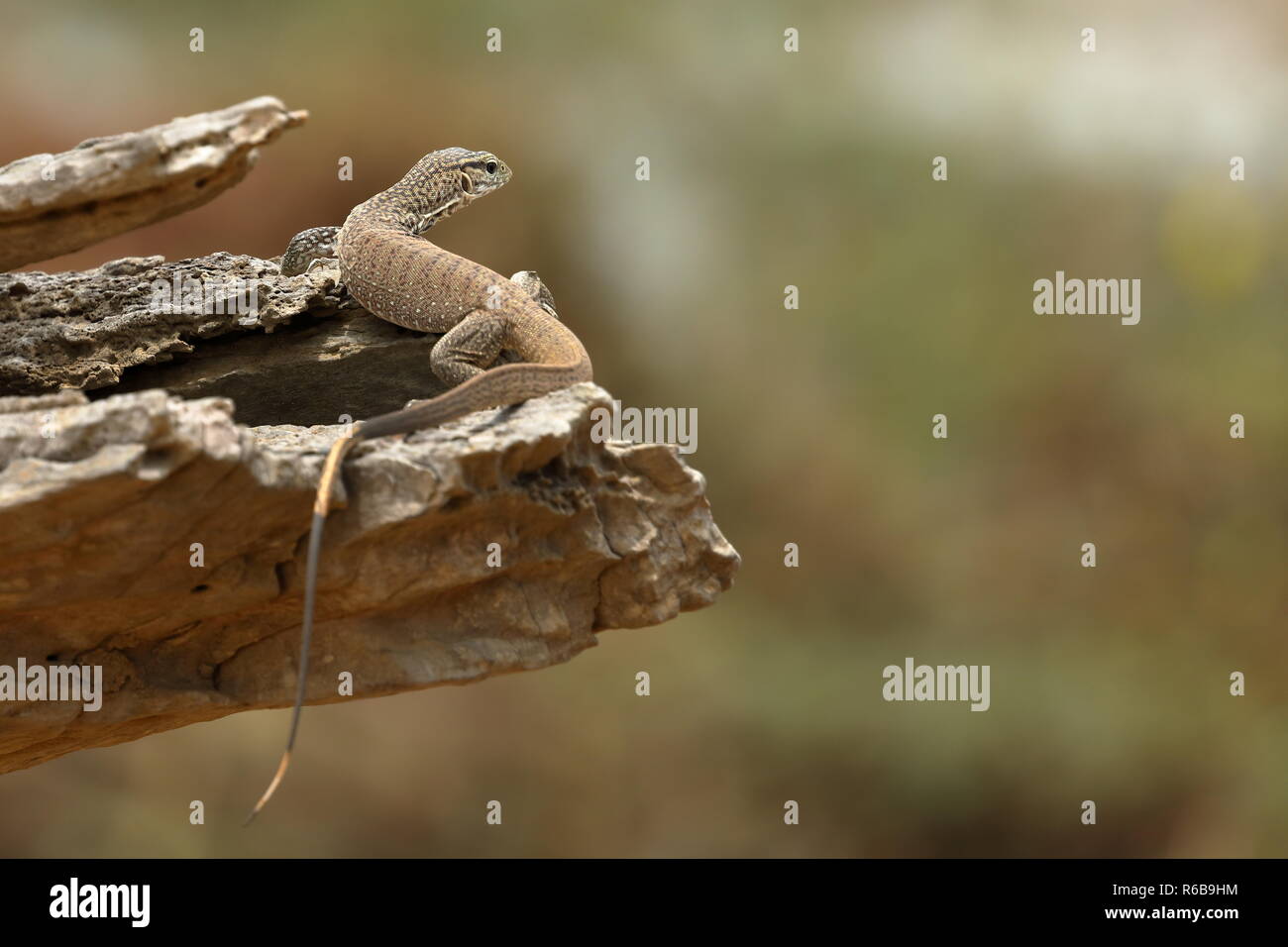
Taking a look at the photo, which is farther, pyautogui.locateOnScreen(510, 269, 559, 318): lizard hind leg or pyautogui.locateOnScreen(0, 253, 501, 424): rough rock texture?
pyautogui.locateOnScreen(510, 269, 559, 318): lizard hind leg

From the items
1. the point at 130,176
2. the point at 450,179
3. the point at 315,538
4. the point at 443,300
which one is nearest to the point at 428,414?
the point at 315,538

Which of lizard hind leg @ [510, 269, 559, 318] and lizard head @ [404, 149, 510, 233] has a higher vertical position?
lizard head @ [404, 149, 510, 233]

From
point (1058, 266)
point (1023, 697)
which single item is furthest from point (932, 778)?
point (1058, 266)

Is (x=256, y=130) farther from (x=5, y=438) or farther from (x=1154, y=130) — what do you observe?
(x=1154, y=130)
